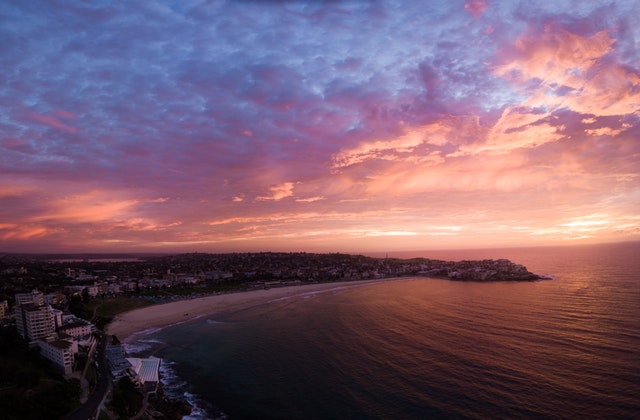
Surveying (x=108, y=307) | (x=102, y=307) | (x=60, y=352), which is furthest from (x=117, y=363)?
(x=102, y=307)

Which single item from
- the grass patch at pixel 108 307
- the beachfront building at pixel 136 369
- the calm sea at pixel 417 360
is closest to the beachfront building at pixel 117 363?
the beachfront building at pixel 136 369

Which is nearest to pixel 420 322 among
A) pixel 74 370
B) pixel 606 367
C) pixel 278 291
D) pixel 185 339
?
pixel 606 367

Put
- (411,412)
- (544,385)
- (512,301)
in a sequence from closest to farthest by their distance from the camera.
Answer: (411,412)
(544,385)
(512,301)

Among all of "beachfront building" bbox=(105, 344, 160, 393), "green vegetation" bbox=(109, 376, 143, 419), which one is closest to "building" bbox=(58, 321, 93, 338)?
"beachfront building" bbox=(105, 344, 160, 393)

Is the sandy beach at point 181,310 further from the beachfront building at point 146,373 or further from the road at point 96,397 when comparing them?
the beachfront building at point 146,373

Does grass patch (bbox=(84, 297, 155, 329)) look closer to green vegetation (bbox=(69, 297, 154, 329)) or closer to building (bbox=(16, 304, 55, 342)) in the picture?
green vegetation (bbox=(69, 297, 154, 329))

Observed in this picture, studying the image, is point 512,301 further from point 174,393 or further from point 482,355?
point 174,393
